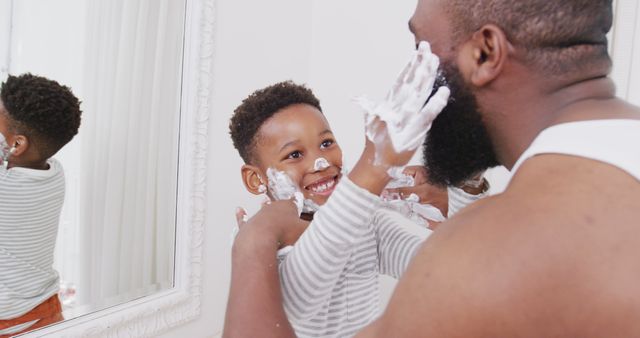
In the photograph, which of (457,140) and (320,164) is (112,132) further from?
(457,140)

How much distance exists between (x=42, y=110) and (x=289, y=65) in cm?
89

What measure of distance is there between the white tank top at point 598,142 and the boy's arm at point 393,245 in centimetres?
46

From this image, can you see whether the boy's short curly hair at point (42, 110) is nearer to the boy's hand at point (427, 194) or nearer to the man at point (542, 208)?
the boy's hand at point (427, 194)

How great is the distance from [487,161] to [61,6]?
0.93 m

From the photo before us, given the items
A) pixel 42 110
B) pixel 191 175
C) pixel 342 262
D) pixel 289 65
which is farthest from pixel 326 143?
pixel 289 65

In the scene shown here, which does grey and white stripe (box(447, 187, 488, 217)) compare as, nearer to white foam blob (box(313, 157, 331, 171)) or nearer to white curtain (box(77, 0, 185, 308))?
white foam blob (box(313, 157, 331, 171))

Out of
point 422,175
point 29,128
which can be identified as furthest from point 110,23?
point 422,175

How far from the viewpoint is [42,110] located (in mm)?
947

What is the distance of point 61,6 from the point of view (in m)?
0.98

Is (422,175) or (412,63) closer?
(412,63)

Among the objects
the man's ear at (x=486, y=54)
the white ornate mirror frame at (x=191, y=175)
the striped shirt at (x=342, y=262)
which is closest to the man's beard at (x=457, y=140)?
the man's ear at (x=486, y=54)

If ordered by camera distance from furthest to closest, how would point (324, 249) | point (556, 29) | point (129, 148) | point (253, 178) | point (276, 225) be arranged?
1. point (129, 148)
2. point (253, 178)
3. point (276, 225)
4. point (324, 249)
5. point (556, 29)

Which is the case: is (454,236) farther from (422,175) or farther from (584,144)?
(422,175)

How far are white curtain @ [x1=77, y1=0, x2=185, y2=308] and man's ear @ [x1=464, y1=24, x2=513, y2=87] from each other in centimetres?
86
